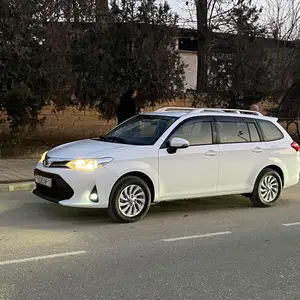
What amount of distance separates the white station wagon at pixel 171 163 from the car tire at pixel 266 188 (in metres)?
0.02

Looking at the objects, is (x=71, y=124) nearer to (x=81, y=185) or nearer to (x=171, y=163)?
(x=171, y=163)

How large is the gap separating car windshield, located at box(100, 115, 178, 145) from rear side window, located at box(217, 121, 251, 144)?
887 millimetres

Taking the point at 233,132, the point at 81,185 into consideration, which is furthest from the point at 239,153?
the point at 81,185

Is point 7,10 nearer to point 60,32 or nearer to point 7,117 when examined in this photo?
point 60,32

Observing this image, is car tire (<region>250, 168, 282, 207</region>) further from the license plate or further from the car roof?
the license plate

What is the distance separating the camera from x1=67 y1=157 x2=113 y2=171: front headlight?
7133 mm

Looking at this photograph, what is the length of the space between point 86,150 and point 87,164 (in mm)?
343

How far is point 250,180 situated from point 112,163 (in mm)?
2725

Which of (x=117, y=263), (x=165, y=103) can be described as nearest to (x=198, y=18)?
(x=165, y=103)

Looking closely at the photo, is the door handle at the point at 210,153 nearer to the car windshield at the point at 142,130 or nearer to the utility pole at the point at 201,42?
the car windshield at the point at 142,130

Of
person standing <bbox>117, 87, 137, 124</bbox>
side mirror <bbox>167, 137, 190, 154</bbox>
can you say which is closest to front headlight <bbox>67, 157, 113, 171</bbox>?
side mirror <bbox>167, 137, 190, 154</bbox>

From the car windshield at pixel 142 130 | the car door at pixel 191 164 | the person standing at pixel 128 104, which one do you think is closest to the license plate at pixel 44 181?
the car windshield at pixel 142 130

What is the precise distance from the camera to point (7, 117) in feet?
46.3

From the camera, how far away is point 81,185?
7078 millimetres
